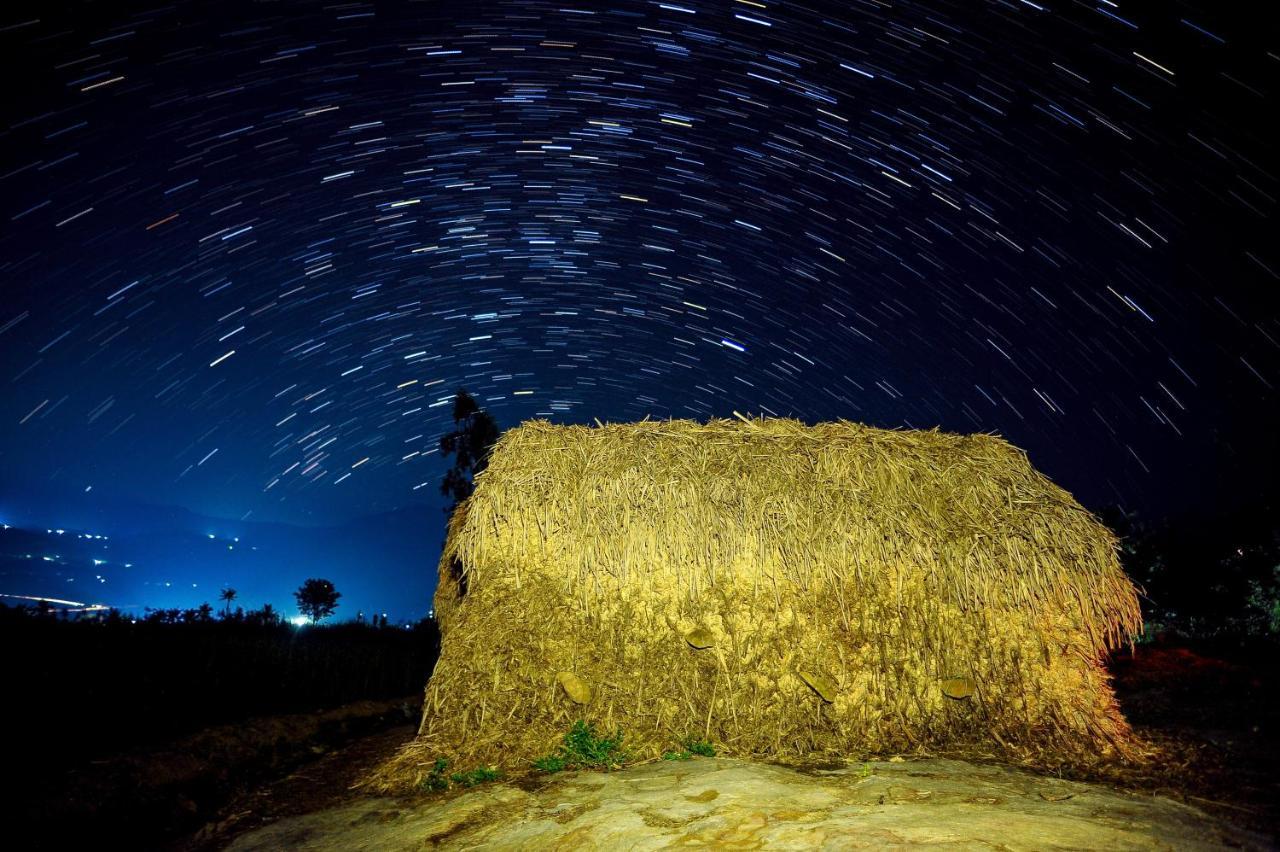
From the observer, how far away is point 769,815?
456cm

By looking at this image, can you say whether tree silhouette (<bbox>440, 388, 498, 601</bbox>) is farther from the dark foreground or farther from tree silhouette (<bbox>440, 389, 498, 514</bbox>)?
the dark foreground

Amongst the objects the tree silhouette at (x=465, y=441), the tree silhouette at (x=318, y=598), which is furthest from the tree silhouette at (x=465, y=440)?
the tree silhouette at (x=318, y=598)

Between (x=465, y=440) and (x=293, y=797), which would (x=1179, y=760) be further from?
(x=465, y=440)

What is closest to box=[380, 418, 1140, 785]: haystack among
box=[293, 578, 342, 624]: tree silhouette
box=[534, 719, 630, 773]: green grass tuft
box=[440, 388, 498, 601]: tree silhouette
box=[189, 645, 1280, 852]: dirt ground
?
box=[534, 719, 630, 773]: green grass tuft

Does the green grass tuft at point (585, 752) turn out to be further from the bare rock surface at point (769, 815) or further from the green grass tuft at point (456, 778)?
the green grass tuft at point (456, 778)

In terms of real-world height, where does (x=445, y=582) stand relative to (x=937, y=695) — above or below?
above

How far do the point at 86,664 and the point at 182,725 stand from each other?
7.23 ft

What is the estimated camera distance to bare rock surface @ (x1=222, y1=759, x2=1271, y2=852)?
4.07 metres

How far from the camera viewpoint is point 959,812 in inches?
178

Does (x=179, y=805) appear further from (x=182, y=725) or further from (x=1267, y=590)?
(x=1267, y=590)

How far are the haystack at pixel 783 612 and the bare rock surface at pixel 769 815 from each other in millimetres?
820

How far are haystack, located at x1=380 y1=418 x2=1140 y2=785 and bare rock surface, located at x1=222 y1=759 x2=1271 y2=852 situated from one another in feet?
2.69

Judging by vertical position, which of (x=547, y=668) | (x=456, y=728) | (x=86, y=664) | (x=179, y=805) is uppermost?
(x=86, y=664)

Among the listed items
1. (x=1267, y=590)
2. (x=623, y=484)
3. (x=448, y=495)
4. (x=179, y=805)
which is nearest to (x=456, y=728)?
(x=623, y=484)
